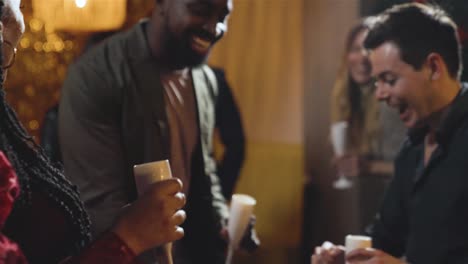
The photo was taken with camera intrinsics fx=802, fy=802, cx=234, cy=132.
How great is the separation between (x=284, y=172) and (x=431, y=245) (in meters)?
2.38

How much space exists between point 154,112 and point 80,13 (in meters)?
1.15

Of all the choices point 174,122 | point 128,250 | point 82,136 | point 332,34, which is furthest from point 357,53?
point 128,250

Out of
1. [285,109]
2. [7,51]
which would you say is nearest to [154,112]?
[7,51]

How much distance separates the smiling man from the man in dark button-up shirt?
424 mm

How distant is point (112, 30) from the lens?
2.96 m

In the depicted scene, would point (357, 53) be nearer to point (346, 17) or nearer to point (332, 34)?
point (346, 17)

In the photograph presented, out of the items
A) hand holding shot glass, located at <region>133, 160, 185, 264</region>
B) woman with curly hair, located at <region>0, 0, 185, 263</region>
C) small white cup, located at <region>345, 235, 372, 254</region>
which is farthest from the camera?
small white cup, located at <region>345, 235, 372, 254</region>

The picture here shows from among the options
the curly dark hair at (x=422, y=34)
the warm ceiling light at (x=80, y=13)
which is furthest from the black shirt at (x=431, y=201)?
the warm ceiling light at (x=80, y=13)

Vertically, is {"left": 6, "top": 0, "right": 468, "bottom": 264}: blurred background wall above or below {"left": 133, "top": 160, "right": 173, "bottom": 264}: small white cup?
below

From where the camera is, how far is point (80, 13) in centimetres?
287

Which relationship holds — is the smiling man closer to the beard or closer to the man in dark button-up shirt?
the beard

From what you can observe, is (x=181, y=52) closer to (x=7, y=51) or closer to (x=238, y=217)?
(x=238, y=217)

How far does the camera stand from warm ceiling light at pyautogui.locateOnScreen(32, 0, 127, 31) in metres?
1.95

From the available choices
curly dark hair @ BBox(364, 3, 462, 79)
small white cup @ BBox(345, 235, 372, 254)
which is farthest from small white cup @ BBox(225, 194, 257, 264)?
curly dark hair @ BBox(364, 3, 462, 79)
